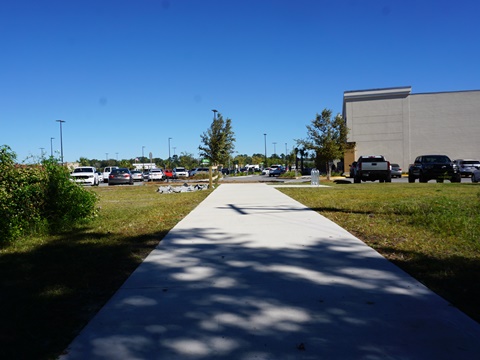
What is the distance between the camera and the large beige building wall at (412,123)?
50812 mm

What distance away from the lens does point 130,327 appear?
3.45m

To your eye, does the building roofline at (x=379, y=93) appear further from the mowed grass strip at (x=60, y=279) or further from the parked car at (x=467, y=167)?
the mowed grass strip at (x=60, y=279)

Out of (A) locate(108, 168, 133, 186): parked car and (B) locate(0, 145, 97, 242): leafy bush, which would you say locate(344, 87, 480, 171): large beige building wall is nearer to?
(A) locate(108, 168, 133, 186): parked car

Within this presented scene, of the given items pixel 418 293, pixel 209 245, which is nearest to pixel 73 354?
pixel 418 293

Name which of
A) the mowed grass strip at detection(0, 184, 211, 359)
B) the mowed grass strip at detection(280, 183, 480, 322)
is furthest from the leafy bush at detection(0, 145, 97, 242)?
the mowed grass strip at detection(280, 183, 480, 322)

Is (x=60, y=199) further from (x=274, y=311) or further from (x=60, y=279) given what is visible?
(x=274, y=311)

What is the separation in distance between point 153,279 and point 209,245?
6.30ft

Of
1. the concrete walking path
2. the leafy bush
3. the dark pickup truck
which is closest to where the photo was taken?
the concrete walking path

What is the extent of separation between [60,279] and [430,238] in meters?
5.86

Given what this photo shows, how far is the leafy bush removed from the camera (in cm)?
711

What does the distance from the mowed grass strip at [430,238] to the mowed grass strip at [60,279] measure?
363 cm

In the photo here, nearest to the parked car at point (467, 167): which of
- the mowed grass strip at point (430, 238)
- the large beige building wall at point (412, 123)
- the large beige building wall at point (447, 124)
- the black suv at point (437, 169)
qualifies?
the black suv at point (437, 169)

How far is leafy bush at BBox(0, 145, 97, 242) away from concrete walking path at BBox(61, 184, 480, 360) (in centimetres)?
297

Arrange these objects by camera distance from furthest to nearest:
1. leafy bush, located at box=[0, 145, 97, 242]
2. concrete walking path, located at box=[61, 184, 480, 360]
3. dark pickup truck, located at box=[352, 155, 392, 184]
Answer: dark pickup truck, located at box=[352, 155, 392, 184] < leafy bush, located at box=[0, 145, 97, 242] < concrete walking path, located at box=[61, 184, 480, 360]
